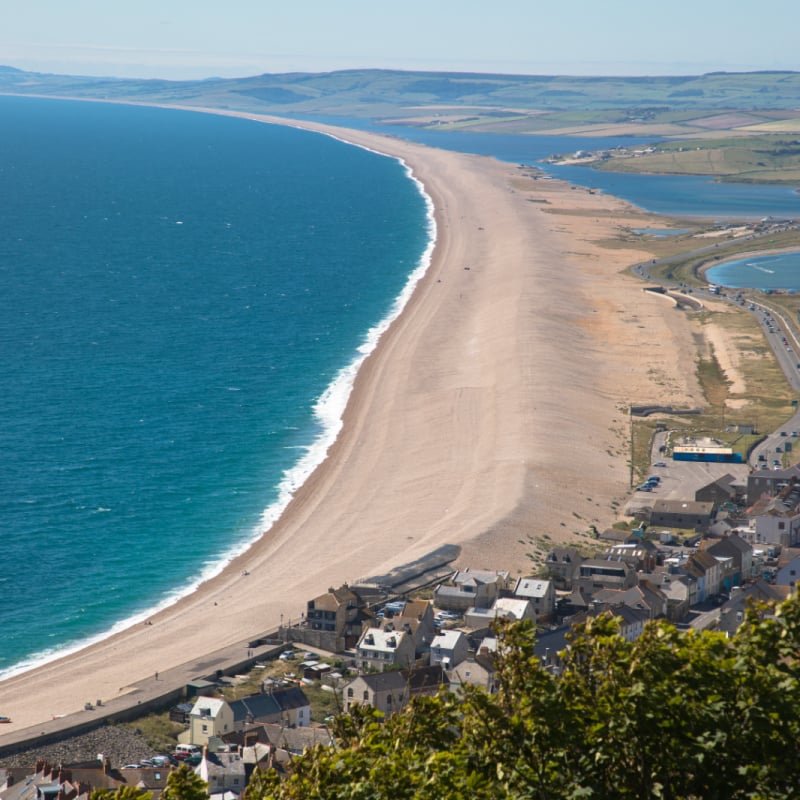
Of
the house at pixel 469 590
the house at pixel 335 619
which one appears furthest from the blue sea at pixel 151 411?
the house at pixel 469 590

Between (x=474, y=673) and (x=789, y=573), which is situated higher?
(x=474, y=673)

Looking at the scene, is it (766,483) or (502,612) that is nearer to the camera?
(502,612)

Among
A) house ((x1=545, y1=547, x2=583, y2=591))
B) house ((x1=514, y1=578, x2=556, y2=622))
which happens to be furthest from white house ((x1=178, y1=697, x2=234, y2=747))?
house ((x1=545, y1=547, x2=583, y2=591))

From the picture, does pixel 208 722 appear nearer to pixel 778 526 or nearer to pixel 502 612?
pixel 502 612

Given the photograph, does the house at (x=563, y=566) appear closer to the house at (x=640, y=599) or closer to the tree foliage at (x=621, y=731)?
the house at (x=640, y=599)

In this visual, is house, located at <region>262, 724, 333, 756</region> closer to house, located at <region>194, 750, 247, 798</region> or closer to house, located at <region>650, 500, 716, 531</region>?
house, located at <region>194, 750, 247, 798</region>

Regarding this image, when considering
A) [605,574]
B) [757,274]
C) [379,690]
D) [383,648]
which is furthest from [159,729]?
[757,274]
